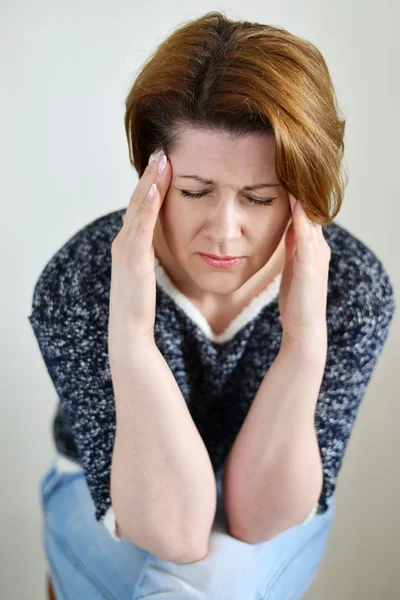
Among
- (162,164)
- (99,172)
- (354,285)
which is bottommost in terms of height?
(354,285)

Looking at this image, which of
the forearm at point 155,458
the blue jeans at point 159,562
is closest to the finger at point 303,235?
the forearm at point 155,458

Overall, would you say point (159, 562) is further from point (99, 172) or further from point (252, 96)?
point (99, 172)

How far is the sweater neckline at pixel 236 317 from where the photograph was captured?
1261mm

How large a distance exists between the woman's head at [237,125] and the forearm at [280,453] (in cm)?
20

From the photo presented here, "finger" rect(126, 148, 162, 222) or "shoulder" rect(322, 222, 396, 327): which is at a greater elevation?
"finger" rect(126, 148, 162, 222)

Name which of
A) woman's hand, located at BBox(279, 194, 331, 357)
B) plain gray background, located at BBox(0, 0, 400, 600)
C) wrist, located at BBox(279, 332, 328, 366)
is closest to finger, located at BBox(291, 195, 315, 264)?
woman's hand, located at BBox(279, 194, 331, 357)

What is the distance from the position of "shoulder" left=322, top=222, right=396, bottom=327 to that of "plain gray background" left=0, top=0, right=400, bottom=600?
0.43 m

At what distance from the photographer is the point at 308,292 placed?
3.73 feet

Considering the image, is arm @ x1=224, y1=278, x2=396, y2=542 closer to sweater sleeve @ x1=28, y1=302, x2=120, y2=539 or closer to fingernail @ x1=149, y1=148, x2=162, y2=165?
sweater sleeve @ x1=28, y1=302, x2=120, y2=539

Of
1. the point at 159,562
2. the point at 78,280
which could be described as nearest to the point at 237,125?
the point at 78,280

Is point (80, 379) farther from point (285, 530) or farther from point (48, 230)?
point (48, 230)

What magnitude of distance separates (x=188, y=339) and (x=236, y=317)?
3.4 inches

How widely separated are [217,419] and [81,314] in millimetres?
333

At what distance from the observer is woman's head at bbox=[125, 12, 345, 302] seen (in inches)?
39.2
